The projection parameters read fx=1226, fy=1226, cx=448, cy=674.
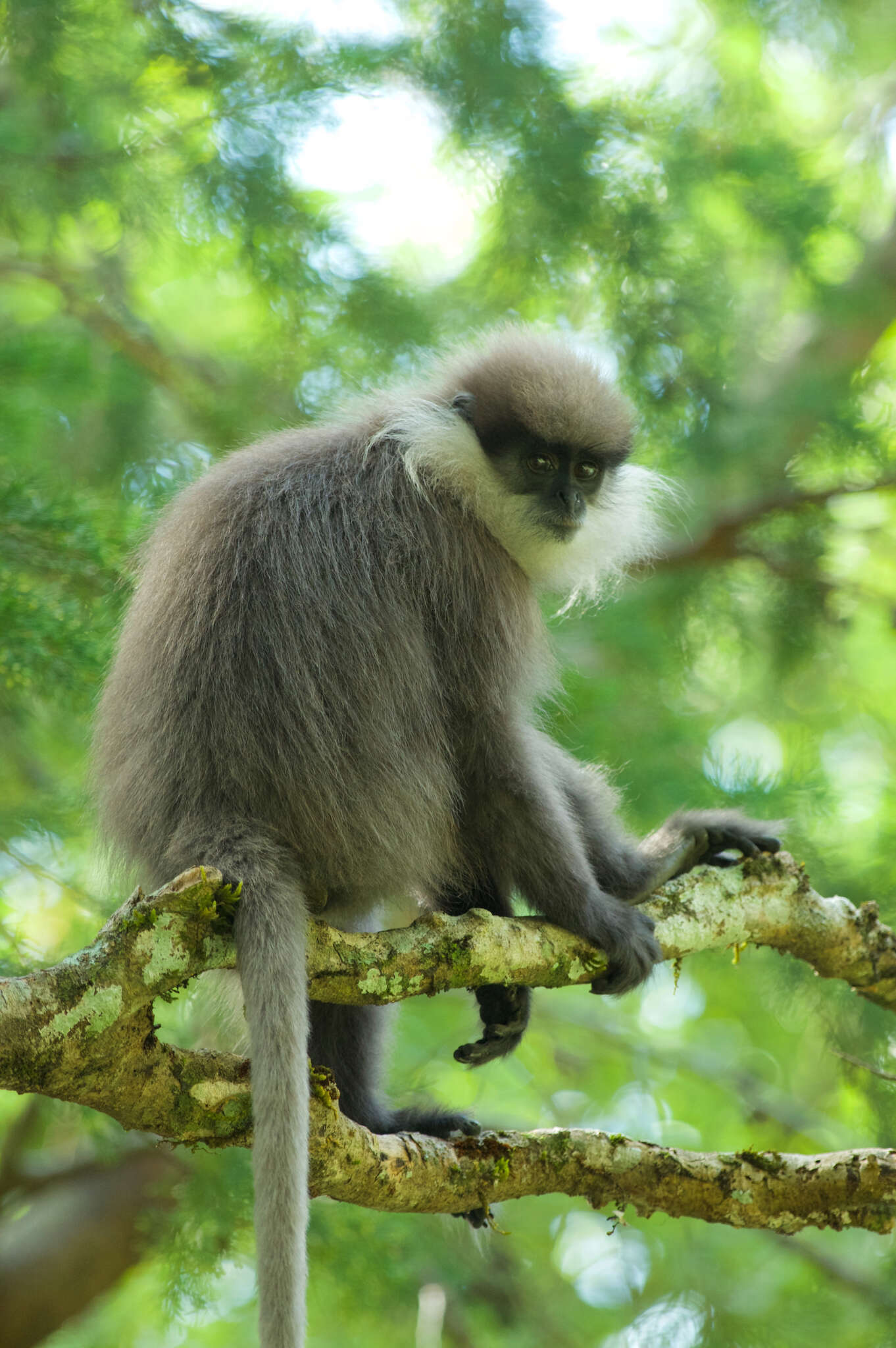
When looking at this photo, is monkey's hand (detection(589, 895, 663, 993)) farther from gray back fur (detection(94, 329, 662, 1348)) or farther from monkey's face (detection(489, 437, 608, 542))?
monkey's face (detection(489, 437, 608, 542))

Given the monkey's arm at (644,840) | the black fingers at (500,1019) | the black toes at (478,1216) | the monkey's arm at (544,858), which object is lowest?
the black toes at (478,1216)

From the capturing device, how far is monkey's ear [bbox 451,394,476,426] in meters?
3.35

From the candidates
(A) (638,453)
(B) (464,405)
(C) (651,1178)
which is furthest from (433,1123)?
(A) (638,453)

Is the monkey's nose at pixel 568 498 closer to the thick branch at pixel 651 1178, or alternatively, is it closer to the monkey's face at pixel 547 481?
the monkey's face at pixel 547 481

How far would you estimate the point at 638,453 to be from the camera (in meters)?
5.43

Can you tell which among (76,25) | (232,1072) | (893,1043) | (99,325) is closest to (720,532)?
(893,1043)

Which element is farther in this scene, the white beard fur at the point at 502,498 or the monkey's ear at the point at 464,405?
the monkey's ear at the point at 464,405

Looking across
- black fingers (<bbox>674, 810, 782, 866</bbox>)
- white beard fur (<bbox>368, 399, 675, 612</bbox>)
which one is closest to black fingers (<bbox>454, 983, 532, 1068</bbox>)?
black fingers (<bbox>674, 810, 782, 866</bbox>)

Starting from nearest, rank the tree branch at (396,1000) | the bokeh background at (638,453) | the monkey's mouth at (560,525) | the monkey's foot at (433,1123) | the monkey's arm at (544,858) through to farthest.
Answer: the tree branch at (396,1000) < the monkey's arm at (544,858) < the monkey's foot at (433,1123) < the monkey's mouth at (560,525) < the bokeh background at (638,453)

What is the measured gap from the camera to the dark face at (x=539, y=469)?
10.8 feet

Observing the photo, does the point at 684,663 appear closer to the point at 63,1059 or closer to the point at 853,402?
the point at 853,402

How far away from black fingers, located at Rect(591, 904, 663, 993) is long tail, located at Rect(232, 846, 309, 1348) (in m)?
0.77

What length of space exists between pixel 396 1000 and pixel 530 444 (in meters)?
1.56

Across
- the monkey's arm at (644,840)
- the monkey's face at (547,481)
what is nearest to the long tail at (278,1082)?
the monkey's arm at (644,840)
